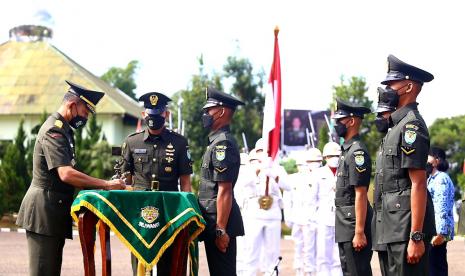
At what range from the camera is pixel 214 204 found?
7.12 metres

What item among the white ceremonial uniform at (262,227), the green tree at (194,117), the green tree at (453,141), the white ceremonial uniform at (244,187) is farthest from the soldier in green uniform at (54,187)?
the green tree at (453,141)

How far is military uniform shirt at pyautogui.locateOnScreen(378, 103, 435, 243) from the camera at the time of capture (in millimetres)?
5793

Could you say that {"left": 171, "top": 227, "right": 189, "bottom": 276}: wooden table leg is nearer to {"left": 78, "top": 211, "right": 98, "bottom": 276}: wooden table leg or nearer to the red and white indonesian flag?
{"left": 78, "top": 211, "right": 98, "bottom": 276}: wooden table leg

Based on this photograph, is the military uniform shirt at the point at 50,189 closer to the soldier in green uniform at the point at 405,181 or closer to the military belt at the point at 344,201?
the military belt at the point at 344,201

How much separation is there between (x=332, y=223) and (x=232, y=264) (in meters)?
5.23

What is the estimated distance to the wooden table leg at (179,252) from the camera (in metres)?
6.61

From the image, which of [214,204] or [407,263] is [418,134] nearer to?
[407,263]

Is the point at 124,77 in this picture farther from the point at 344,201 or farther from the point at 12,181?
the point at 344,201

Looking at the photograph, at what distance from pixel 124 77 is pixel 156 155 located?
6207 cm

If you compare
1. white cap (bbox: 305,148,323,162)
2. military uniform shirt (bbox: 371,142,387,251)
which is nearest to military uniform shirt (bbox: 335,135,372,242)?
military uniform shirt (bbox: 371,142,387,251)

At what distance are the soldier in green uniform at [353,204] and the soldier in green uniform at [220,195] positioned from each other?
1.07 m

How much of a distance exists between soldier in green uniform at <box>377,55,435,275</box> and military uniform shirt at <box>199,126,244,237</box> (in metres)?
1.51

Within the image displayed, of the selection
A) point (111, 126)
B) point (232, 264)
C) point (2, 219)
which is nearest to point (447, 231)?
point (232, 264)

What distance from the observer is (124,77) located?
68.6 meters
